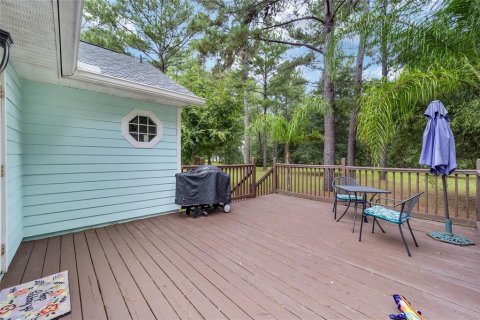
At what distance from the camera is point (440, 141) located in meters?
2.91

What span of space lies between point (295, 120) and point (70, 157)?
19.7ft

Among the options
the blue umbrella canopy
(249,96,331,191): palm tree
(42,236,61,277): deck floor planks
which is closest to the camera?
(42,236,61,277): deck floor planks

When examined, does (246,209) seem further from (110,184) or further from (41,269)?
(41,269)

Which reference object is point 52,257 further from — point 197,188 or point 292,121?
point 292,121

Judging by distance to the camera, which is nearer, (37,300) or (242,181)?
(37,300)

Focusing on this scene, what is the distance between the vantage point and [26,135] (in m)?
3.10

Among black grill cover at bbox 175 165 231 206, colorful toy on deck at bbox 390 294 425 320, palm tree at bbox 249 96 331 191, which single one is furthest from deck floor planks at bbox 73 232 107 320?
palm tree at bbox 249 96 331 191

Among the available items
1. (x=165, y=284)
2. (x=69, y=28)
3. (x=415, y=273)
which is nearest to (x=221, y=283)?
(x=165, y=284)

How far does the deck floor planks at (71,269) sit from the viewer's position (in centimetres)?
170

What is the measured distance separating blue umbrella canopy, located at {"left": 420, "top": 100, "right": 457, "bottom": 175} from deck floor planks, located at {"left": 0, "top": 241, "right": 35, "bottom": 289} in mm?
4999

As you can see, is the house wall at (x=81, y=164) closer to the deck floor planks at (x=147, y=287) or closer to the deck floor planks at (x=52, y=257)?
the deck floor planks at (x=52, y=257)

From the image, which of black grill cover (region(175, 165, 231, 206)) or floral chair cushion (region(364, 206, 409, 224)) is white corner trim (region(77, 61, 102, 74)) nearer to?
black grill cover (region(175, 165, 231, 206))

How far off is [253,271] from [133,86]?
340cm

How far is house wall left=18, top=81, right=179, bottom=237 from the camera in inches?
124
